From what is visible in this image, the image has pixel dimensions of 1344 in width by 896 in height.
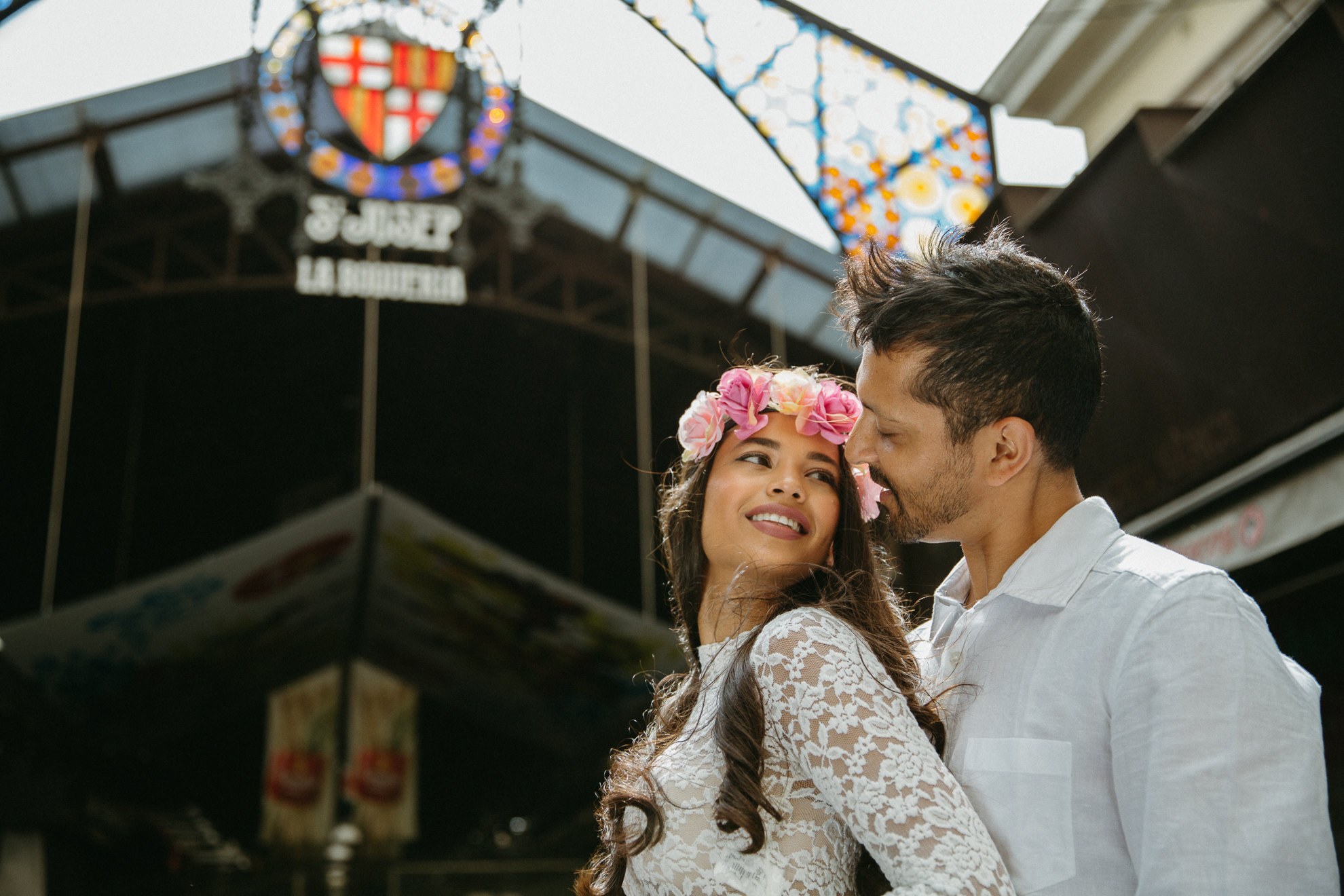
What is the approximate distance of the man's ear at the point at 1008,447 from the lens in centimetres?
131

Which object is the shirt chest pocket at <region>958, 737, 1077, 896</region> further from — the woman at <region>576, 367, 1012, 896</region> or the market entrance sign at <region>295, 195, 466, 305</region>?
the market entrance sign at <region>295, 195, 466, 305</region>

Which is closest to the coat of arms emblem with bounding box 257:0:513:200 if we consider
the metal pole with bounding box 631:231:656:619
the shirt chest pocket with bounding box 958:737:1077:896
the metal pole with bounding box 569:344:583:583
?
the metal pole with bounding box 631:231:656:619

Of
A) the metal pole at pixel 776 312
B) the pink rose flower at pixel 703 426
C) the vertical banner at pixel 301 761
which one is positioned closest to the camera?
the pink rose flower at pixel 703 426

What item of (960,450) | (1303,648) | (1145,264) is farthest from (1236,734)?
(1303,648)

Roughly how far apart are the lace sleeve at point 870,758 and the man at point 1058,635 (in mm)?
81

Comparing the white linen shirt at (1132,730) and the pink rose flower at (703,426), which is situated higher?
the pink rose flower at (703,426)

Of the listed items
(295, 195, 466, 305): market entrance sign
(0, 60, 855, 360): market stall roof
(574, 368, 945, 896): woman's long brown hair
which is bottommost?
(574, 368, 945, 896): woman's long brown hair

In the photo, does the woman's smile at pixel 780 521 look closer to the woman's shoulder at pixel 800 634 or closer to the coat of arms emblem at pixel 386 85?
the woman's shoulder at pixel 800 634

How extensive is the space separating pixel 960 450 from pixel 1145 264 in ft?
8.53

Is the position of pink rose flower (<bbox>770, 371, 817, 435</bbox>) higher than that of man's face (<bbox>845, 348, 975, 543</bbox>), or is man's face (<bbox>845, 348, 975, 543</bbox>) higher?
pink rose flower (<bbox>770, 371, 817, 435</bbox>)

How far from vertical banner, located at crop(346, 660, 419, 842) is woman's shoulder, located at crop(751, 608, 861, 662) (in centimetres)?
1073

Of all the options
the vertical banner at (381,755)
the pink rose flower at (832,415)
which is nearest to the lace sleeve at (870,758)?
the pink rose flower at (832,415)

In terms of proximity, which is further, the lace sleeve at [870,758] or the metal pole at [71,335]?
the metal pole at [71,335]

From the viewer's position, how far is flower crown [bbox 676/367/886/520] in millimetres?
1638
